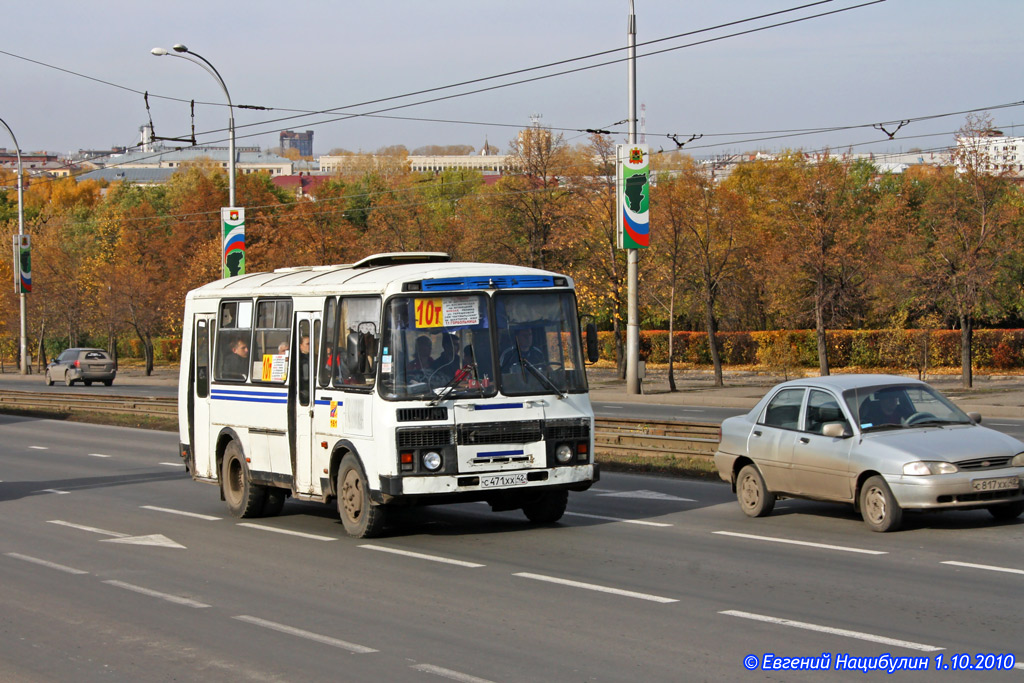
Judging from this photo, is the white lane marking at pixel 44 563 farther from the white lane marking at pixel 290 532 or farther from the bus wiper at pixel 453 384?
the bus wiper at pixel 453 384

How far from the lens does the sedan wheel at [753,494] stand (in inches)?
510

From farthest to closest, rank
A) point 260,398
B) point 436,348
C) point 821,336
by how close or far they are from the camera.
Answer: point 821,336
point 260,398
point 436,348

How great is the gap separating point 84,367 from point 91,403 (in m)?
19.3

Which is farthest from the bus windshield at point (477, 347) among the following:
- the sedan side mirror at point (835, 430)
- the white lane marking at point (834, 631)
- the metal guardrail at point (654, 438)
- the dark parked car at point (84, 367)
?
the dark parked car at point (84, 367)

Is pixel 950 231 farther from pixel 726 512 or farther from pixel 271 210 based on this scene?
pixel 271 210

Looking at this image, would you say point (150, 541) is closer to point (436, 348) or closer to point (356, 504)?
point (356, 504)

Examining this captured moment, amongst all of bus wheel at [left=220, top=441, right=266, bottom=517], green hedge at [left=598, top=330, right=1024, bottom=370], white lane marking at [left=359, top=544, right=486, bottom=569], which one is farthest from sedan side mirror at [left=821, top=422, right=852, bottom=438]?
green hedge at [left=598, top=330, right=1024, bottom=370]

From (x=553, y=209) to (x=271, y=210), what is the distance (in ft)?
150

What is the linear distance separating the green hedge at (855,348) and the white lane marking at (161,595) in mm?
34818

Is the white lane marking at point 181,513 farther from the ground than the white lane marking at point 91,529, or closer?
farther from the ground

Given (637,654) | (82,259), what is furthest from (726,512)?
(82,259)

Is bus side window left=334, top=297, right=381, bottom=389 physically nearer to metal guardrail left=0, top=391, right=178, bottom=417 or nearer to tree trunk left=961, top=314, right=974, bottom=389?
metal guardrail left=0, top=391, right=178, bottom=417

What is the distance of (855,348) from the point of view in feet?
154

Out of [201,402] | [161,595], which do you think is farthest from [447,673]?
[201,402]
